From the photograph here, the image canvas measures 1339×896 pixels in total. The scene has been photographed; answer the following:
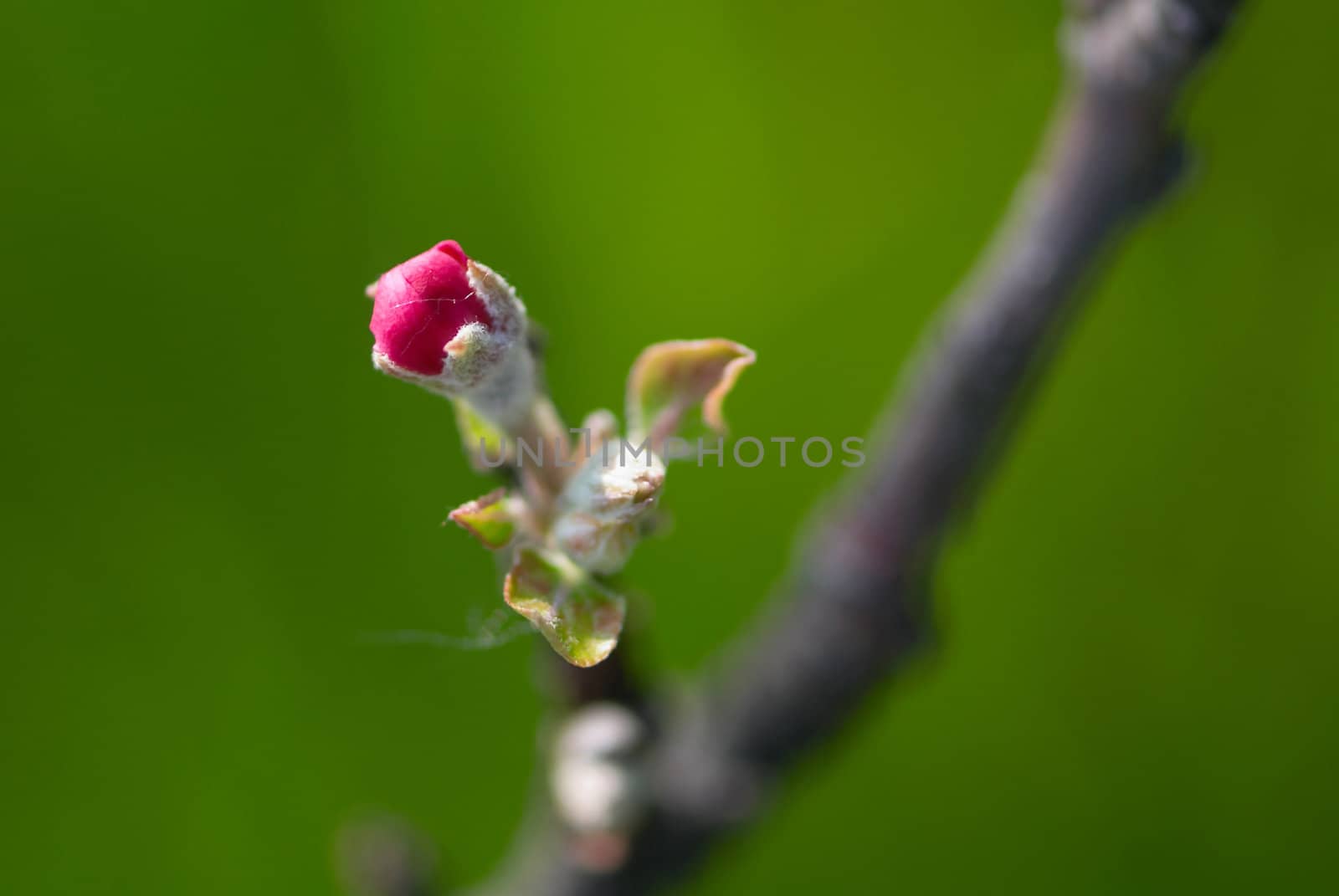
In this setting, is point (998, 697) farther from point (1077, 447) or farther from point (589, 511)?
point (589, 511)

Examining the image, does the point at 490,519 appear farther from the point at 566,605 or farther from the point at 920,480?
the point at 920,480

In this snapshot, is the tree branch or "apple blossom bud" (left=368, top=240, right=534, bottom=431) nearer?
"apple blossom bud" (left=368, top=240, right=534, bottom=431)

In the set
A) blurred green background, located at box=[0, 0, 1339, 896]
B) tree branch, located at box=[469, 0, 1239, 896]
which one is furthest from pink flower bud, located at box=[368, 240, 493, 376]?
blurred green background, located at box=[0, 0, 1339, 896]

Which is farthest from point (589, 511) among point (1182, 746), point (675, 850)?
point (1182, 746)

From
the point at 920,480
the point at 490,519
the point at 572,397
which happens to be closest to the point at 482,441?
the point at 490,519

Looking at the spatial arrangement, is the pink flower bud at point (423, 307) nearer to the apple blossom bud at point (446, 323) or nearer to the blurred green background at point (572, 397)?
the apple blossom bud at point (446, 323)

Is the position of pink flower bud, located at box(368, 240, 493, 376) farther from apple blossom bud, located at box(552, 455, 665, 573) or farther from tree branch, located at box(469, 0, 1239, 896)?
tree branch, located at box(469, 0, 1239, 896)
